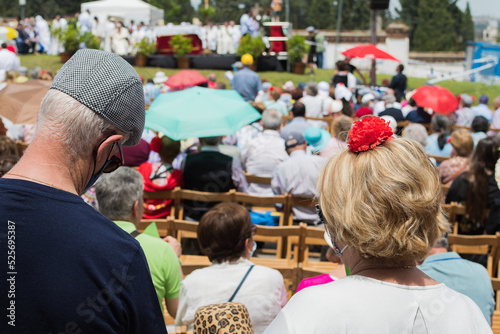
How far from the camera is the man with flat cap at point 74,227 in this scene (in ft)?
3.89

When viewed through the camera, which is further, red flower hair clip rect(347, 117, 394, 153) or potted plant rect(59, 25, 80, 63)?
potted plant rect(59, 25, 80, 63)

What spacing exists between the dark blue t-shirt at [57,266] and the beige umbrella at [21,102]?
4.75m

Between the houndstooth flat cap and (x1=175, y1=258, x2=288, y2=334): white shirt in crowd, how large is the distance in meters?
1.47

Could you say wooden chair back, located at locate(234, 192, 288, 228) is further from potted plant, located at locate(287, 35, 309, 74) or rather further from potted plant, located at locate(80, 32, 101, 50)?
potted plant, located at locate(80, 32, 101, 50)

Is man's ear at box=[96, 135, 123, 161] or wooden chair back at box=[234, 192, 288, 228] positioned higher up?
man's ear at box=[96, 135, 123, 161]

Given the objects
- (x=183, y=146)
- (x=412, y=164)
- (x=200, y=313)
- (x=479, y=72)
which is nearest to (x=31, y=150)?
(x=200, y=313)

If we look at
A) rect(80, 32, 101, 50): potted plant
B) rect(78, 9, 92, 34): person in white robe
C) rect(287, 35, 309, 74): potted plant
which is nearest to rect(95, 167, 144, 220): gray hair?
rect(287, 35, 309, 74): potted plant

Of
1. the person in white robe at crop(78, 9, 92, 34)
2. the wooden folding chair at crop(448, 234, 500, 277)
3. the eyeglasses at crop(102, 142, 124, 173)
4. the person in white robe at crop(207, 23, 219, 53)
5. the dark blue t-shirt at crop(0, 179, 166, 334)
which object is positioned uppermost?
the person in white robe at crop(78, 9, 92, 34)

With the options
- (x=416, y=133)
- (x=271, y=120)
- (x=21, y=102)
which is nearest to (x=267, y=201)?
(x=271, y=120)

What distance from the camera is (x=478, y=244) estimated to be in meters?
4.36

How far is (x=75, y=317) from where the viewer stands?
1199 mm

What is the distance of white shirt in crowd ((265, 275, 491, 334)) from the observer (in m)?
1.32

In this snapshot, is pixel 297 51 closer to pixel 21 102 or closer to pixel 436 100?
pixel 436 100

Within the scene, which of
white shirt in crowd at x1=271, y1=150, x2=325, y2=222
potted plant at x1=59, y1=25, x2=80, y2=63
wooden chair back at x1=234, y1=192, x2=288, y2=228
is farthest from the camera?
potted plant at x1=59, y1=25, x2=80, y2=63
